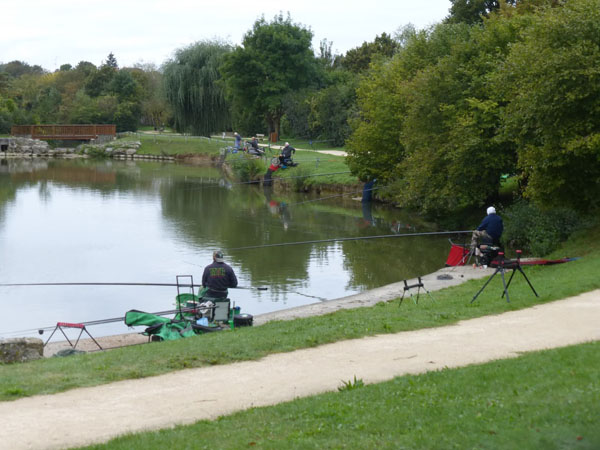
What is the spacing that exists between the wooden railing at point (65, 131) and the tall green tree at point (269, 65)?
20.0 m

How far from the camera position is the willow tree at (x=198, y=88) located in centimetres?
6969

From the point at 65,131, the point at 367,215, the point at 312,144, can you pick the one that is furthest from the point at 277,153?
the point at 65,131

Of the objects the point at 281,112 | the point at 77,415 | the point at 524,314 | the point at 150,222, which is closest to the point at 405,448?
the point at 77,415

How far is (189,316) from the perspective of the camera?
14.5 meters

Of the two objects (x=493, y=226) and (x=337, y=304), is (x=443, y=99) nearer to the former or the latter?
(x=493, y=226)

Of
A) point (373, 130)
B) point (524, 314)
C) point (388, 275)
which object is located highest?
point (373, 130)

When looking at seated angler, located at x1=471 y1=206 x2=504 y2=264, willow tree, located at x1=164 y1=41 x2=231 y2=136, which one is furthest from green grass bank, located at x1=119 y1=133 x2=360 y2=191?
seated angler, located at x1=471 y1=206 x2=504 y2=264

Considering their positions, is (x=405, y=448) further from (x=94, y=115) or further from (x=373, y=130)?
(x=94, y=115)

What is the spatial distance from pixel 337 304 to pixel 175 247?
11278 millimetres

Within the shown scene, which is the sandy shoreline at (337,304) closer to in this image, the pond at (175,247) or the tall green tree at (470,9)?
the pond at (175,247)

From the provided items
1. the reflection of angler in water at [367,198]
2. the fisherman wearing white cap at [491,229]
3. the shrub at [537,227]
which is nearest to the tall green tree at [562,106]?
the shrub at [537,227]

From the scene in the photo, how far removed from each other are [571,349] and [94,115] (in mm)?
79316

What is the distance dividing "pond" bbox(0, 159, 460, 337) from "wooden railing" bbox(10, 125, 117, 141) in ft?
108

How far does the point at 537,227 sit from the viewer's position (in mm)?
21828
